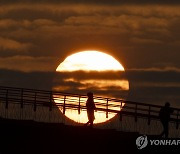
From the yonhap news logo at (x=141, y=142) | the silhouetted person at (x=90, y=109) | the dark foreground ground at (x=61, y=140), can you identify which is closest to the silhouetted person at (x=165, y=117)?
the dark foreground ground at (x=61, y=140)

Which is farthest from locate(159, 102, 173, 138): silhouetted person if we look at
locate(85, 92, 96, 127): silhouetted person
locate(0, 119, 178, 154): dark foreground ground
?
locate(85, 92, 96, 127): silhouetted person

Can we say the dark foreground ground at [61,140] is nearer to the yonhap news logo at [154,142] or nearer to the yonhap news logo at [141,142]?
the yonhap news logo at [141,142]

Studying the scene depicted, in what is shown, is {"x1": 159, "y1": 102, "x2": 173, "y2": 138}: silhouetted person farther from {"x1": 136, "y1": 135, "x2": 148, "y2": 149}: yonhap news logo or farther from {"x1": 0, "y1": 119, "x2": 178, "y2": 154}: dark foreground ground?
{"x1": 136, "y1": 135, "x2": 148, "y2": 149}: yonhap news logo

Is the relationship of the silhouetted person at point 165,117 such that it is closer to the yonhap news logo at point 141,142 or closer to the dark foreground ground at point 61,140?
the dark foreground ground at point 61,140

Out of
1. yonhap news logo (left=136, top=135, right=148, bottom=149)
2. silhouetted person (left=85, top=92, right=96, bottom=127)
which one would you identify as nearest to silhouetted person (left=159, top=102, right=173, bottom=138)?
yonhap news logo (left=136, top=135, right=148, bottom=149)

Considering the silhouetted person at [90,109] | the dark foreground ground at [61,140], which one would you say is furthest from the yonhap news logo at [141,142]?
the silhouetted person at [90,109]

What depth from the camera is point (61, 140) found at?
4750 cm

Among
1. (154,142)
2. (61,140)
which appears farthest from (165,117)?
(61,140)

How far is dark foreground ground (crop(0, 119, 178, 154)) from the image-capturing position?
→ 155 feet

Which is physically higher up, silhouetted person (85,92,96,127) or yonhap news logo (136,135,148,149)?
silhouetted person (85,92,96,127)

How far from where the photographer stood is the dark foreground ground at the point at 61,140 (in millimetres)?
47219

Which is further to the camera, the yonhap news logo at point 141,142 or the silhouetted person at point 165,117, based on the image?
the silhouetted person at point 165,117

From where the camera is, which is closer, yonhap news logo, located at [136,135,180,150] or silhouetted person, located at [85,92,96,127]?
yonhap news logo, located at [136,135,180,150]

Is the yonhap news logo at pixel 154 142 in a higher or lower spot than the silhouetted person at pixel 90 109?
lower
